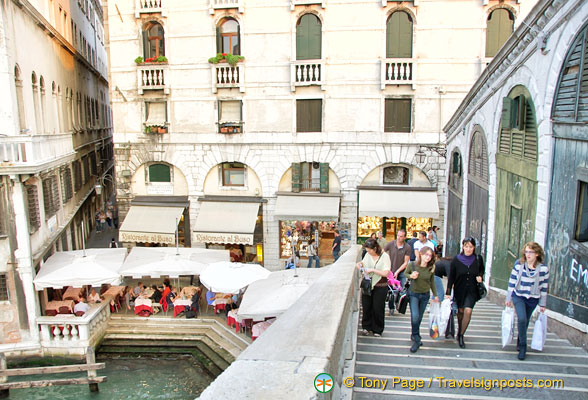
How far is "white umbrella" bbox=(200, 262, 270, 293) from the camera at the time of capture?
1426 centimetres

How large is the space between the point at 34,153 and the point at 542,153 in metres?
13.5

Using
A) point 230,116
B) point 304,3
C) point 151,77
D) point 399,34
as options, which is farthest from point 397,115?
point 151,77

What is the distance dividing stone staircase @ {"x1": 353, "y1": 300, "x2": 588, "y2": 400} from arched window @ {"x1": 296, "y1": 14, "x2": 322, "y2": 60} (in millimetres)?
15038

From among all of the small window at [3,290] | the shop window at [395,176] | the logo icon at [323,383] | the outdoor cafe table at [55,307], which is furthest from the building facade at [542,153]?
the small window at [3,290]

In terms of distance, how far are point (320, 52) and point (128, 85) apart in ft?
28.1

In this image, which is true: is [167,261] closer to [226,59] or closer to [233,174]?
[233,174]

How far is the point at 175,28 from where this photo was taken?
20.9m

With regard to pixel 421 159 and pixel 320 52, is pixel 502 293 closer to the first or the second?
pixel 421 159

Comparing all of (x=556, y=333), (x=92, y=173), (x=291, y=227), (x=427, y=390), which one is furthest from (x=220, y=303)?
(x=92, y=173)

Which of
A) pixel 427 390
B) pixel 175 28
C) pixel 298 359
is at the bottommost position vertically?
pixel 427 390

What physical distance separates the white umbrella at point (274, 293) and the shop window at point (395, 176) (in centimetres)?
850

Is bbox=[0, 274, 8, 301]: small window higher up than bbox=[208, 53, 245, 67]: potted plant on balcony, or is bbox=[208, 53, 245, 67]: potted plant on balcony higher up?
bbox=[208, 53, 245, 67]: potted plant on balcony

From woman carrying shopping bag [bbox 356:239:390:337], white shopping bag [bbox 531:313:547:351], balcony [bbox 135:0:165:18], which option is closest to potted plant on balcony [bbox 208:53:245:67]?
balcony [bbox 135:0:165:18]

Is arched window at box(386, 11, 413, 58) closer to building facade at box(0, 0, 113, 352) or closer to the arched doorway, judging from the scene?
the arched doorway
